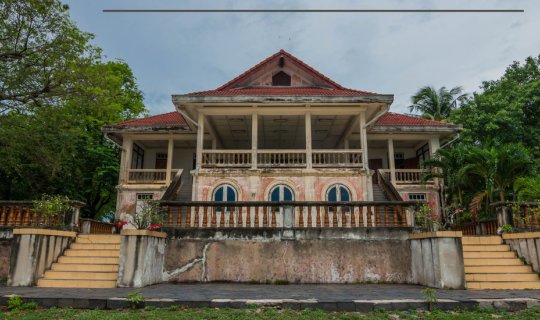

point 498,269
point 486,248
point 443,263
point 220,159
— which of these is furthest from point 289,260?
point 220,159

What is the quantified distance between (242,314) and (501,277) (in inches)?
243

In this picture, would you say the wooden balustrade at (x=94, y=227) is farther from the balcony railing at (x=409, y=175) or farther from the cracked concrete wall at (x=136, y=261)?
the balcony railing at (x=409, y=175)

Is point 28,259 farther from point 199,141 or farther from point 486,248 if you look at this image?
point 486,248

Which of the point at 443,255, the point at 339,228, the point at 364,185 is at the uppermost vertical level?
the point at 364,185

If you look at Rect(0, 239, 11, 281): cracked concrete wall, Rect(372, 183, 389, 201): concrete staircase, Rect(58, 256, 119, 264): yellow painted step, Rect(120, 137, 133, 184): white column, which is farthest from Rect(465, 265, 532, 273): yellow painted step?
Rect(120, 137, 133, 184): white column

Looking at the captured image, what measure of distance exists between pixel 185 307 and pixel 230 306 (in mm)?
661

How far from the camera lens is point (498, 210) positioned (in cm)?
981

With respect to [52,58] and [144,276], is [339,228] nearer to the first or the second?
[144,276]

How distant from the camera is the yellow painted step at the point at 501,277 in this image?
7.95 meters

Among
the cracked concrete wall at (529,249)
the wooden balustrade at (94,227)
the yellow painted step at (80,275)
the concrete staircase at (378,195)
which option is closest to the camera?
the yellow painted step at (80,275)

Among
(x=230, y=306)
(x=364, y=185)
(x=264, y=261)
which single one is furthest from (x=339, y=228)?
(x=364, y=185)

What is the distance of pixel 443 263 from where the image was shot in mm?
7590

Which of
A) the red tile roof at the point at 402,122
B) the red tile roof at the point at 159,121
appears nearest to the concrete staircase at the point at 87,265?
the red tile roof at the point at 159,121

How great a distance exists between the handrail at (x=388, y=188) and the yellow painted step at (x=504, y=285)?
5.22m
